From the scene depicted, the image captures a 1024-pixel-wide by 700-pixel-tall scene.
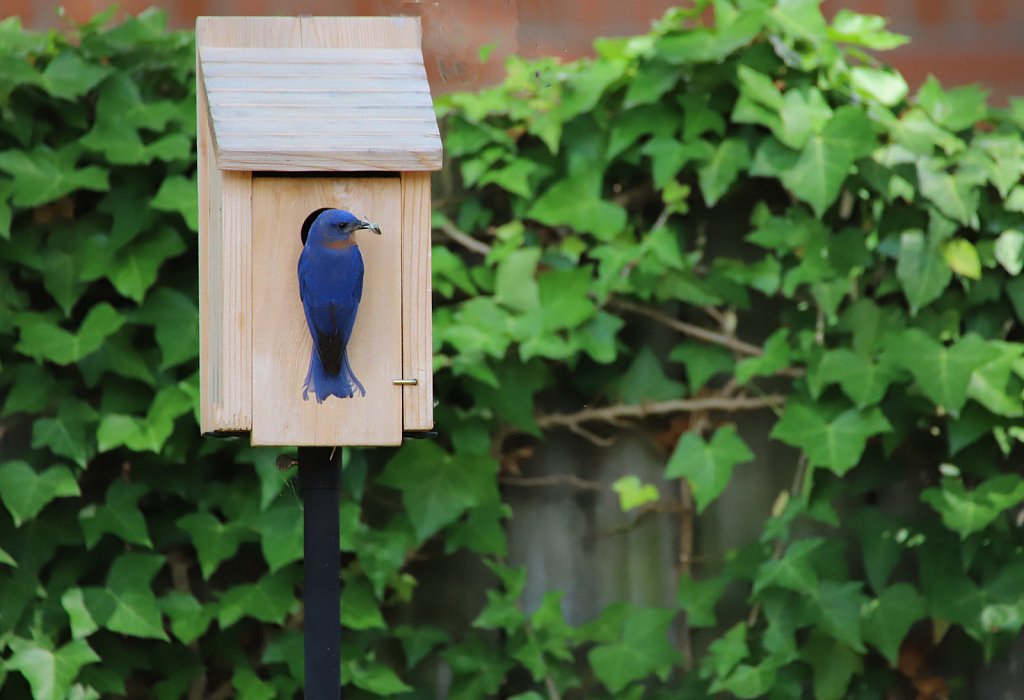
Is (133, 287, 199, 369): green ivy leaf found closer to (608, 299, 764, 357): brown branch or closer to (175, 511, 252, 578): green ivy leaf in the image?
(175, 511, 252, 578): green ivy leaf

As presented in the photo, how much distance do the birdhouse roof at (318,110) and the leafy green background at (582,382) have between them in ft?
3.16

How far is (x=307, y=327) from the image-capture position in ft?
4.25

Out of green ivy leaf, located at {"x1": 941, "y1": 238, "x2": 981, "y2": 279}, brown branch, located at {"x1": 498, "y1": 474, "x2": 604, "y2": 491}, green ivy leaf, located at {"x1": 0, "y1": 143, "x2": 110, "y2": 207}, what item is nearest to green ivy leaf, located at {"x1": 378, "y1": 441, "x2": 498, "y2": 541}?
brown branch, located at {"x1": 498, "y1": 474, "x2": 604, "y2": 491}

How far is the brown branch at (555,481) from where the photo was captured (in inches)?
98.1

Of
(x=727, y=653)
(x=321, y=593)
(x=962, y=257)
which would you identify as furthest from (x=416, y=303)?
(x=962, y=257)

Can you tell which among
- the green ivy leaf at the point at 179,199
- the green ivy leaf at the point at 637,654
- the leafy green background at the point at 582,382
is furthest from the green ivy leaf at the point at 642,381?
the green ivy leaf at the point at 179,199

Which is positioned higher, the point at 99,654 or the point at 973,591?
the point at 973,591

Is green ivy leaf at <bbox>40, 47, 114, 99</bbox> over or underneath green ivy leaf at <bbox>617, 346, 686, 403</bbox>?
over

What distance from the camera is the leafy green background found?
2248 mm

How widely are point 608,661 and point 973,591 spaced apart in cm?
86

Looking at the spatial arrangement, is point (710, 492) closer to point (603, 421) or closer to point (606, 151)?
point (603, 421)

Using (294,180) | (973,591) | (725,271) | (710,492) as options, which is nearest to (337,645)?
(294,180)

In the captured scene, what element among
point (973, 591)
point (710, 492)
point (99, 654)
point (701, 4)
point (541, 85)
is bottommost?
point (99, 654)

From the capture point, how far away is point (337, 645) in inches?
48.7
